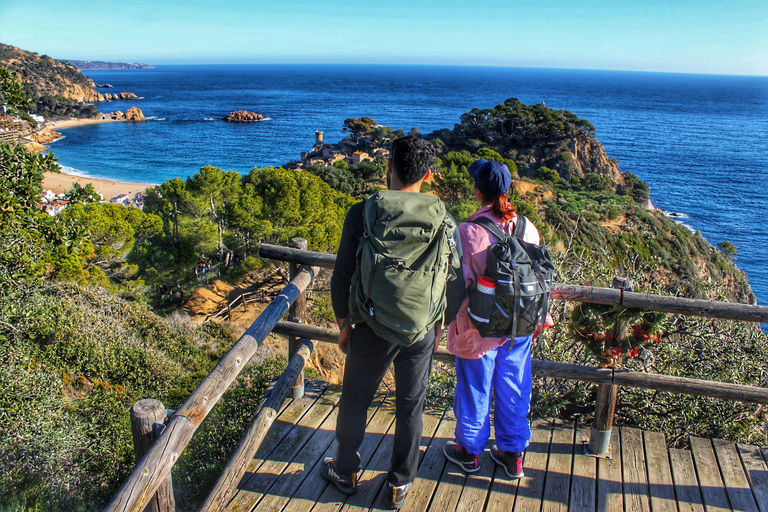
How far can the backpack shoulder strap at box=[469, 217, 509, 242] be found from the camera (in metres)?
2.43

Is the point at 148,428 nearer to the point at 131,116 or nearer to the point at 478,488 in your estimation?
the point at 478,488

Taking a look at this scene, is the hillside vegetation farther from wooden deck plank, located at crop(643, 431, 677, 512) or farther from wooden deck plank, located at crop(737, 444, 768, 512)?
wooden deck plank, located at crop(737, 444, 768, 512)

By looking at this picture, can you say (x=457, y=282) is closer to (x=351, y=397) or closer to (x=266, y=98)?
(x=351, y=397)

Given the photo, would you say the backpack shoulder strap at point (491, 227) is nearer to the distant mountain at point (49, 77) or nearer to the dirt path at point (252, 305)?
the dirt path at point (252, 305)

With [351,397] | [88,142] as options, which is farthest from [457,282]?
[88,142]

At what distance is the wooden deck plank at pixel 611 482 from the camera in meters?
2.57

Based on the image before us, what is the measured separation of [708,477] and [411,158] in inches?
96.0

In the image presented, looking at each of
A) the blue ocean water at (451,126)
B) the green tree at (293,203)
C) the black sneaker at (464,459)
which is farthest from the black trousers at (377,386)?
the blue ocean water at (451,126)

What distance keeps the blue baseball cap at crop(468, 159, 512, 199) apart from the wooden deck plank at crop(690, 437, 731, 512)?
193 centimetres

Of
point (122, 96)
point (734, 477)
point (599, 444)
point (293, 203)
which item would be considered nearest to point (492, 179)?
point (599, 444)

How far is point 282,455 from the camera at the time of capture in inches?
115

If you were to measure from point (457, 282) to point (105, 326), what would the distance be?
6343 millimetres

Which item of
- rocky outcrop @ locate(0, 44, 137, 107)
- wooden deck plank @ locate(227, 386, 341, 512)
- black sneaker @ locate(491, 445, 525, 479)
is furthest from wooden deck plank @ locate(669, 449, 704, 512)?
rocky outcrop @ locate(0, 44, 137, 107)

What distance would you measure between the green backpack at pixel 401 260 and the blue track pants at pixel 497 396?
2.21 ft
